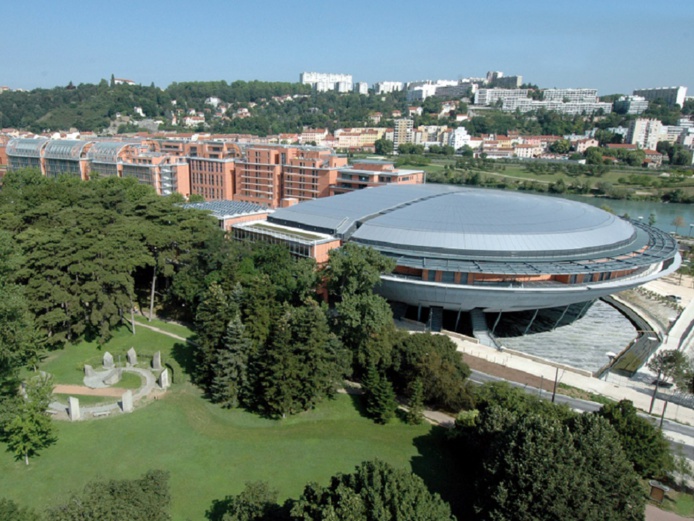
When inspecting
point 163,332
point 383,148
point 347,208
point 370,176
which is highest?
point 383,148

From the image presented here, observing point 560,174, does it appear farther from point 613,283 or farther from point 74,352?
point 74,352

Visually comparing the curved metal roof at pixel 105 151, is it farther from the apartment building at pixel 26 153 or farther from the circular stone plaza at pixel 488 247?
the circular stone plaza at pixel 488 247

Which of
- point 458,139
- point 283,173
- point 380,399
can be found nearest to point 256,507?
point 380,399

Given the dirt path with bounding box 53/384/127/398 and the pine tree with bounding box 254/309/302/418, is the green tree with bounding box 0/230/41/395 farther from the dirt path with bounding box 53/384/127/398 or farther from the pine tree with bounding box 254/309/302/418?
the pine tree with bounding box 254/309/302/418

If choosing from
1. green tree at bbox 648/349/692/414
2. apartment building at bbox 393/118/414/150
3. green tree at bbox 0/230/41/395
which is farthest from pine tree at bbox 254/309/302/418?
apartment building at bbox 393/118/414/150

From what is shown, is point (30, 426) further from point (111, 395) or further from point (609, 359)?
point (609, 359)

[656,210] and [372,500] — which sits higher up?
[372,500]

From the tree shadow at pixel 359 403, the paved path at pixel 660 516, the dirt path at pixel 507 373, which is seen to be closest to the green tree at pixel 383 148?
the dirt path at pixel 507 373
